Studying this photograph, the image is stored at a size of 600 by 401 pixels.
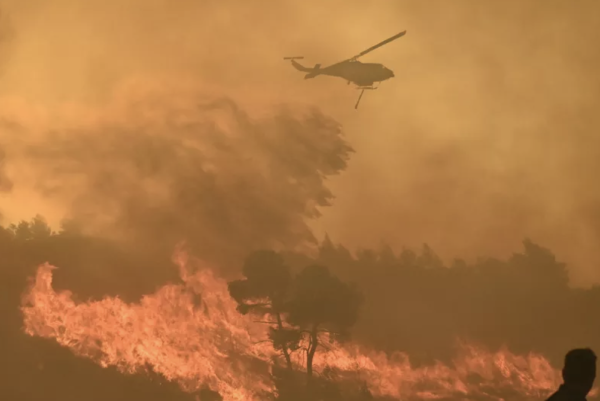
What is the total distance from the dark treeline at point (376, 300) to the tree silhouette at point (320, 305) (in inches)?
24.2

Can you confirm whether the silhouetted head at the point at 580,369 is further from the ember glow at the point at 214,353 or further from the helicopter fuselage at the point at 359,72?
the ember glow at the point at 214,353

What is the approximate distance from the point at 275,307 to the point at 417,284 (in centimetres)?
635

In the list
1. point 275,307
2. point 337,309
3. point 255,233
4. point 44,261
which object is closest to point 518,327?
point 337,309

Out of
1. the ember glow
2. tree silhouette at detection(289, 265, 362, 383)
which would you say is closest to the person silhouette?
tree silhouette at detection(289, 265, 362, 383)

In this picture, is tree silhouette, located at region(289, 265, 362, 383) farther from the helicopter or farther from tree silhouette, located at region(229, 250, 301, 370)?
the helicopter

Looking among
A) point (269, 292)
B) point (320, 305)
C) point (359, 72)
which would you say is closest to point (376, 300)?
point (320, 305)

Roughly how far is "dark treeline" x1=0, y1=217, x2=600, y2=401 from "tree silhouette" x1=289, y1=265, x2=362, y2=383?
615 millimetres

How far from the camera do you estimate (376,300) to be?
78.1 feet

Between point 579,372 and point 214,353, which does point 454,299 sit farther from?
point 579,372

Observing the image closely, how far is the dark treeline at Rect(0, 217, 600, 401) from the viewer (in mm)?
22203

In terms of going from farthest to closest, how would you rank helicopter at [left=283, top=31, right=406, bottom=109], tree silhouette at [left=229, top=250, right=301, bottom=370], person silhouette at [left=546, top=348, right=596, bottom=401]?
1. tree silhouette at [left=229, top=250, right=301, bottom=370]
2. helicopter at [left=283, top=31, right=406, bottom=109]
3. person silhouette at [left=546, top=348, right=596, bottom=401]

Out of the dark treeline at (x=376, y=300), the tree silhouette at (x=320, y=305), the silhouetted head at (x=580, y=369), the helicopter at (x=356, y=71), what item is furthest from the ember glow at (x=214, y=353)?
the silhouetted head at (x=580, y=369)

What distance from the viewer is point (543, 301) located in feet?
75.3

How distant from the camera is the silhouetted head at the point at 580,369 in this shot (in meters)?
4.34
